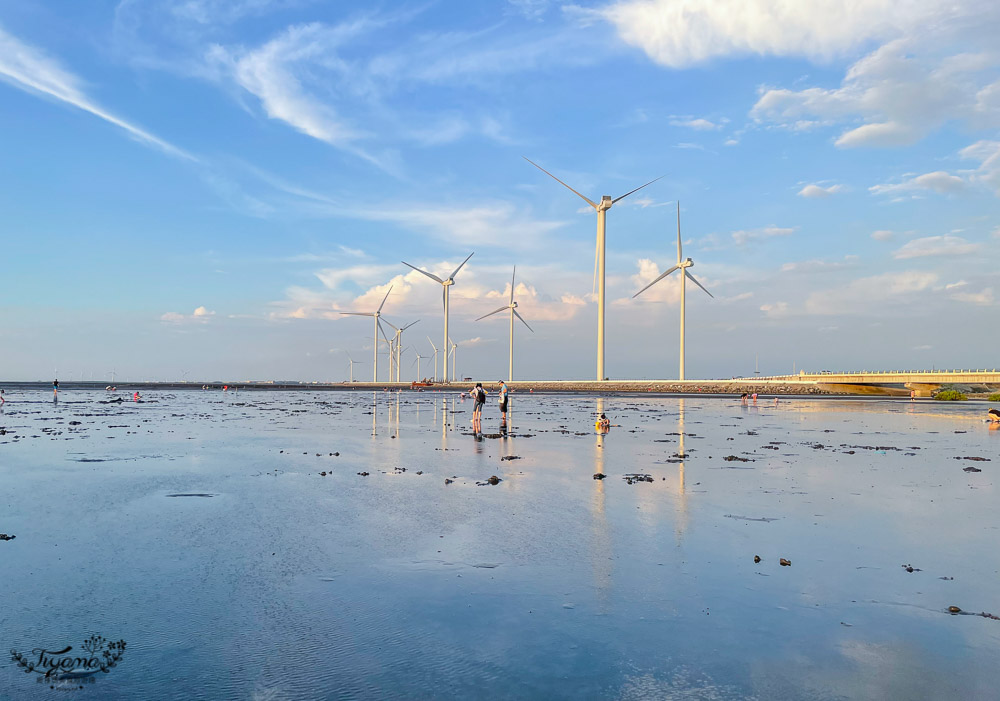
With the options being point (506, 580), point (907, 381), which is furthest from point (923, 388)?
point (506, 580)

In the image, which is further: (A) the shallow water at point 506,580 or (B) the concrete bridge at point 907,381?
(B) the concrete bridge at point 907,381

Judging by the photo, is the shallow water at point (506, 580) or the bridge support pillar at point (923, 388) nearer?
the shallow water at point (506, 580)

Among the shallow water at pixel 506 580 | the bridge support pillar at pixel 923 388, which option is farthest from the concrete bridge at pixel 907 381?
the shallow water at pixel 506 580

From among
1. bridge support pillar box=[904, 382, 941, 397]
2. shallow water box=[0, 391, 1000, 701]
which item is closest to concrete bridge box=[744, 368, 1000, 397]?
bridge support pillar box=[904, 382, 941, 397]

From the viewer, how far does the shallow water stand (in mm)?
6867

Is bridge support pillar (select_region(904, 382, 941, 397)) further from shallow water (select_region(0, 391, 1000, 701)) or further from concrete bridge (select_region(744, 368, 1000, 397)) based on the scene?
shallow water (select_region(0, 391, 1000, 701))

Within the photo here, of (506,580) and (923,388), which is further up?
(923,388)

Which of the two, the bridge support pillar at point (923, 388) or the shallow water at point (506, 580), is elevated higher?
the bridge support pillar at point (923, 388)

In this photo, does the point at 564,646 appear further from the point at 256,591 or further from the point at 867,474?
the point at 867,474

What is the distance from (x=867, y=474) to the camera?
20953 mm

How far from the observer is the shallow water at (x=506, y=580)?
270 inches

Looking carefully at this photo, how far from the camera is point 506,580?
10.0 meters

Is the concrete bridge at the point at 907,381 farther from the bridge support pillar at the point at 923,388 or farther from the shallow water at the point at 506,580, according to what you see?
the shallow water at the point at 506,580

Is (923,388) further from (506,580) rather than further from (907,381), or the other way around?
(506,580)
